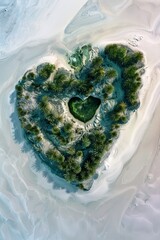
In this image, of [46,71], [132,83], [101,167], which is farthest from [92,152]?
[46,71]

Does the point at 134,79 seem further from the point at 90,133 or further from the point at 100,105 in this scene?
the point at 90,133

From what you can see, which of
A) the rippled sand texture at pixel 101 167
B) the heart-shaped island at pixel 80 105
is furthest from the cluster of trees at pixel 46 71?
the rippled sand texture at pixel 101 167

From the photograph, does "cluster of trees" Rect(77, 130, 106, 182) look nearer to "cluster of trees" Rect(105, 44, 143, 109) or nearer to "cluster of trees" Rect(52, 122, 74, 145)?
"cluster of trees" Rect(52, 122, 74, 145)

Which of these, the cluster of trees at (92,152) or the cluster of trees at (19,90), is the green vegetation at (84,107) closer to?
the cluster of trees at (92,152)

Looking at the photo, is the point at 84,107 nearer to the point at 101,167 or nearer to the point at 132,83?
the point at 132,83

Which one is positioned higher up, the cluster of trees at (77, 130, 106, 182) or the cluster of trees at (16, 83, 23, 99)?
the cluster of trees at (16, 83, 23, 99)

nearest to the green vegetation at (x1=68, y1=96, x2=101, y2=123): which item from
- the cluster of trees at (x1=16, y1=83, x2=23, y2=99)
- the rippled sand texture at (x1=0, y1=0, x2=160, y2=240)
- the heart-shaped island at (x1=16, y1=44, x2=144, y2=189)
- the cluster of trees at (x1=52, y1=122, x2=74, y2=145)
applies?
the heart-shaped island at (x1=16, y1=44, x2=144, y2=189)
